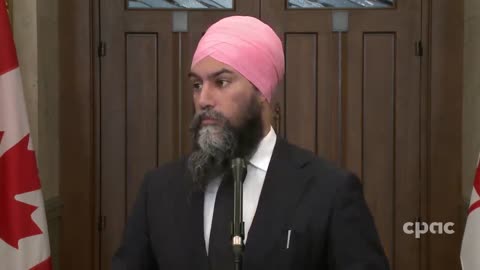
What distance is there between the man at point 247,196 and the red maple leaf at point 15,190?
3.97 feet

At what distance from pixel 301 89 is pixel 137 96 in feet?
2.64

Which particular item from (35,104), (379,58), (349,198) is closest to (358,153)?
(379,58)

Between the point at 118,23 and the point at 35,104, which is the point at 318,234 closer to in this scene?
the point at 35,104

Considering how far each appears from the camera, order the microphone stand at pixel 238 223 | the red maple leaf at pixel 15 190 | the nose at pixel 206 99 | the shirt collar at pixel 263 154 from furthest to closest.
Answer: the red maple leaf at pixel 15 190
the shirt collar at pixel 263 154
the nose at pixel 206 99
the microphone stand at pixel 238 223

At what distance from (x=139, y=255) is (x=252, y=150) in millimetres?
321

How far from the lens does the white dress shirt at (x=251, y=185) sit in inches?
55.8

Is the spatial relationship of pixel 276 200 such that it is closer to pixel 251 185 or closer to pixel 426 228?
pixel 251 185

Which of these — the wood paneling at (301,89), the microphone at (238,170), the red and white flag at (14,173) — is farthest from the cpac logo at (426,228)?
the microphone at (238,170)

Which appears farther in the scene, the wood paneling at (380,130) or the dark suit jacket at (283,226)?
the wood paneling at (380,130)

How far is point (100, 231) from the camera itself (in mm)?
3406

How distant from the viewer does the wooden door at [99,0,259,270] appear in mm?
3355

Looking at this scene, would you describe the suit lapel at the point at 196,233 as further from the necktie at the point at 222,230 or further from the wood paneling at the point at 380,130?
the wood paneling at the point at 380,130

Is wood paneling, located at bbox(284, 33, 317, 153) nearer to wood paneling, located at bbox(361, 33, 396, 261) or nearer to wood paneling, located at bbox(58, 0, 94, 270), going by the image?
wood paneling, located at bbox(361, 33, 396, 261)

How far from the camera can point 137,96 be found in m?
3.38
